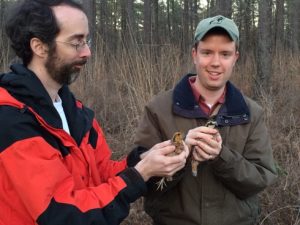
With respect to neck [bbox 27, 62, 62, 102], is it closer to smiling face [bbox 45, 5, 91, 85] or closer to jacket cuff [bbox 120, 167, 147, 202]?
smiling face [bbox 45, 5, 91, 85]

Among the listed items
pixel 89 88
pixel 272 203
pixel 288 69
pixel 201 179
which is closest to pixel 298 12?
pixel 288 69

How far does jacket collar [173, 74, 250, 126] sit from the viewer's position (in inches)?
84.4

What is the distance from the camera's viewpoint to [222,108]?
7.16 ft

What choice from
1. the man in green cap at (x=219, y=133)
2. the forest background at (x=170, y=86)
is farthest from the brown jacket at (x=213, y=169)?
the forest background at (x=170, y=86)

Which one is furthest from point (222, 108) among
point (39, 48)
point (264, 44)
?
point (264, 44)

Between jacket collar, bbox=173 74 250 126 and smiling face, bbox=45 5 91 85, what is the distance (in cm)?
61

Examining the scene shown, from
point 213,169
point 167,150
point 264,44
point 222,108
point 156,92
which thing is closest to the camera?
point 167,150

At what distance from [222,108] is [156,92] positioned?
10.0ft

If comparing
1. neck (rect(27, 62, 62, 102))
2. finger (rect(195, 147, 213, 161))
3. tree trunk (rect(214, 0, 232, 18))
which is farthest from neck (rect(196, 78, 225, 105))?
tree trunk (rect(214, 0, 232, 18))

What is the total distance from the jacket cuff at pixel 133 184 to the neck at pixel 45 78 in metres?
0.54

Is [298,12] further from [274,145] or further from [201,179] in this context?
[201,179]

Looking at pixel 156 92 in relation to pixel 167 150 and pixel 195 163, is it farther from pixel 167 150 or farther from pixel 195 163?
pixel 167 150

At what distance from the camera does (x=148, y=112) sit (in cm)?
225

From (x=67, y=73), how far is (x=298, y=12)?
22294 mm
